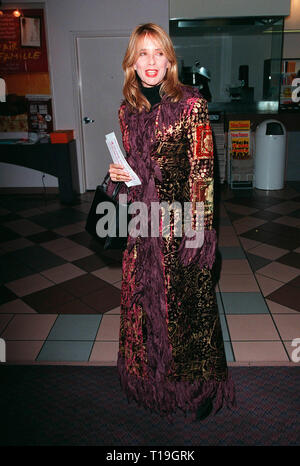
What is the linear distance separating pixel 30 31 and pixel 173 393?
4.83 meters

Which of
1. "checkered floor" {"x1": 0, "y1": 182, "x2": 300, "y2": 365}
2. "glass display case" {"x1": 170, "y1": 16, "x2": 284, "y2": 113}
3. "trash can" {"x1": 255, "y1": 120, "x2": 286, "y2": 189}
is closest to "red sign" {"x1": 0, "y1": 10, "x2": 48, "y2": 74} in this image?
"glass display case" {"x1": 170, "y1": 16, "x2": 284, "y2": 113}

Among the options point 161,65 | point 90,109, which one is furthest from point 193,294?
point 90,109

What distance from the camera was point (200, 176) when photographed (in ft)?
4.28

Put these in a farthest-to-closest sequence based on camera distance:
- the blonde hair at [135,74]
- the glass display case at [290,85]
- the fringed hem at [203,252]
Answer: the glass display case at [290,85] < the fringed hem at [203,252] < the blonde hair at [135,74]

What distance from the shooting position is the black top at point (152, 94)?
4.40 feet

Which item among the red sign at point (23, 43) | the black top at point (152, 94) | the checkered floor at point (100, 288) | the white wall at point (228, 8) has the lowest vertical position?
the checkered floor at point (100, 288)

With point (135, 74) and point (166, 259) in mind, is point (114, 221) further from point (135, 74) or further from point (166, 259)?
point (135, 74)

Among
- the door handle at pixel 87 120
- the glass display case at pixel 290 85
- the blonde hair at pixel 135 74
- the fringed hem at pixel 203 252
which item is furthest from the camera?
the glass display case at pixel 290 85

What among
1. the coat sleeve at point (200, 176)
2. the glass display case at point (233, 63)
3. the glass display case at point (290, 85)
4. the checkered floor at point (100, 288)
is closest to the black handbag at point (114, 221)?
the coat sleeve at point (200, 176)

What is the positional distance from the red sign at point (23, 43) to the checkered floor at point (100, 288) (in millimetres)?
1975

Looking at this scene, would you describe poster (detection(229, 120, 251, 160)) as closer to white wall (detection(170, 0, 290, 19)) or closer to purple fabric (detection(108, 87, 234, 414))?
white wall (detection(170, 0, 290, 19))

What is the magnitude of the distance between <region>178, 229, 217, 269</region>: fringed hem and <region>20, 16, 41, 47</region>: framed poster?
4565 mm

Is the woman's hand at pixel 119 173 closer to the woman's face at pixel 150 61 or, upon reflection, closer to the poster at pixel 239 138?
the woman's face at pixel 150 61

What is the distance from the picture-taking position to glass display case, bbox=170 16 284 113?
18.5 feet
